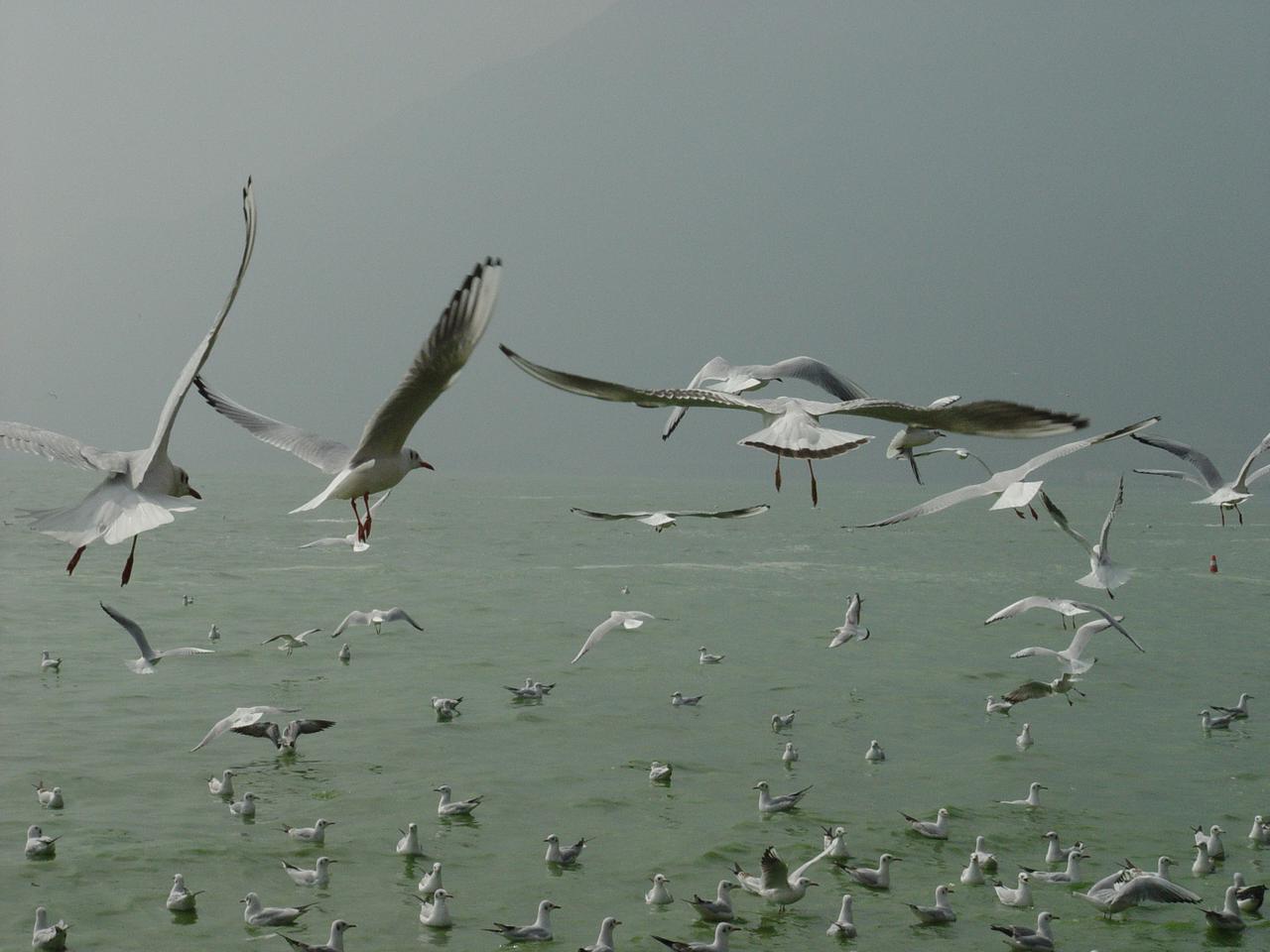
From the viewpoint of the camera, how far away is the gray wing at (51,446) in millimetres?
8422

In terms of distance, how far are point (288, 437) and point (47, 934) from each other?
4.92 meters

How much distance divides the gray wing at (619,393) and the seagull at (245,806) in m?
11.0

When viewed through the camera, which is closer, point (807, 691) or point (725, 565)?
point (807, 691)

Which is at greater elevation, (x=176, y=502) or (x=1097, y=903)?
(x=176, y=502)

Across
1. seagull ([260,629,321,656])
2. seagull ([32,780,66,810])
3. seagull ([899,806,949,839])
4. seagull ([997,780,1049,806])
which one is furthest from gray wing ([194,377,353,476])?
seagull ([260,629,321,656])

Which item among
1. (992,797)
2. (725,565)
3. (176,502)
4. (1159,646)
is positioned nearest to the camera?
(176,502)

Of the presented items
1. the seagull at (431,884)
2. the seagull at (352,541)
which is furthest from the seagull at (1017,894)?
the seagull at (352,541)

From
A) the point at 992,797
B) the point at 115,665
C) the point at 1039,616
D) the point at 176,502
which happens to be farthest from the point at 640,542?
the point at 176,502

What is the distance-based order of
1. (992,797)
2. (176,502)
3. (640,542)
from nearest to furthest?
(176,502) → (992,797) → (640,542)

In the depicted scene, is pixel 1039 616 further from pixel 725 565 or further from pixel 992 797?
pixel 992 797

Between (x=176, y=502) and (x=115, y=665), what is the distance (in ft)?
71.8

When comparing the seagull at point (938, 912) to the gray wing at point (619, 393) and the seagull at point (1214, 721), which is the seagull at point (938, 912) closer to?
the gray wing at point (619, 393)

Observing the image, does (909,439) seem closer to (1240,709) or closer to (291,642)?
(1240,709)

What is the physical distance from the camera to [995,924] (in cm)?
1295
